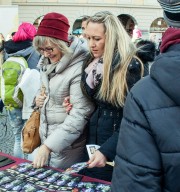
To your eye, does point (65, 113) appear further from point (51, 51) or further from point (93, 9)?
point (93, 9)

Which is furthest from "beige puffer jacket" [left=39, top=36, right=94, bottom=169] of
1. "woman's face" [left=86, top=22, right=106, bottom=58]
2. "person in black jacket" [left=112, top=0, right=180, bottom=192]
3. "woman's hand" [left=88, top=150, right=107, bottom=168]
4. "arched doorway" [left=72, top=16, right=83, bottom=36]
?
"arched doorway" [left=72, top=16, right=83, bottom=36]

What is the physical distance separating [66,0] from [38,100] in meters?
23.2

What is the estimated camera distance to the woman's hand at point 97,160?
1.72 meters

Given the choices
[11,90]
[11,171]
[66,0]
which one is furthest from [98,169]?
[66,0]

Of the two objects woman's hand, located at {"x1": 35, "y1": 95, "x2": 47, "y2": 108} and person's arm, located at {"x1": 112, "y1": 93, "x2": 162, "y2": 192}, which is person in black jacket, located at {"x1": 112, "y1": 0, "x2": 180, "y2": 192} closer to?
person's arm, located at {"x1": 112, "y1": 93, "x2": 162, "y2": 192}

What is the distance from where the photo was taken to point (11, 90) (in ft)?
11.3

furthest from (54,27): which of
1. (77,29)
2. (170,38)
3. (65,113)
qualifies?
(77,29)

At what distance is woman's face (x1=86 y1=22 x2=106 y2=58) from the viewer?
196 centimetres

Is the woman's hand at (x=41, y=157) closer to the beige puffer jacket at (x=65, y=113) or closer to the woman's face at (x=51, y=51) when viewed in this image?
the beige puffer jacket at (x=65, y=113)

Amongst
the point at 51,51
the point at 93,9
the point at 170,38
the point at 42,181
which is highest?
the point at 93,9

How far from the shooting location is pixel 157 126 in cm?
91

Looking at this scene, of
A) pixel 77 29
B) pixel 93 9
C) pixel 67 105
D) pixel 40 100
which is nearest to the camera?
pixel 67 105

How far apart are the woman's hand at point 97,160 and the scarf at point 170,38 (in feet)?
2.92

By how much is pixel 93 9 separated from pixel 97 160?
2368 cm
